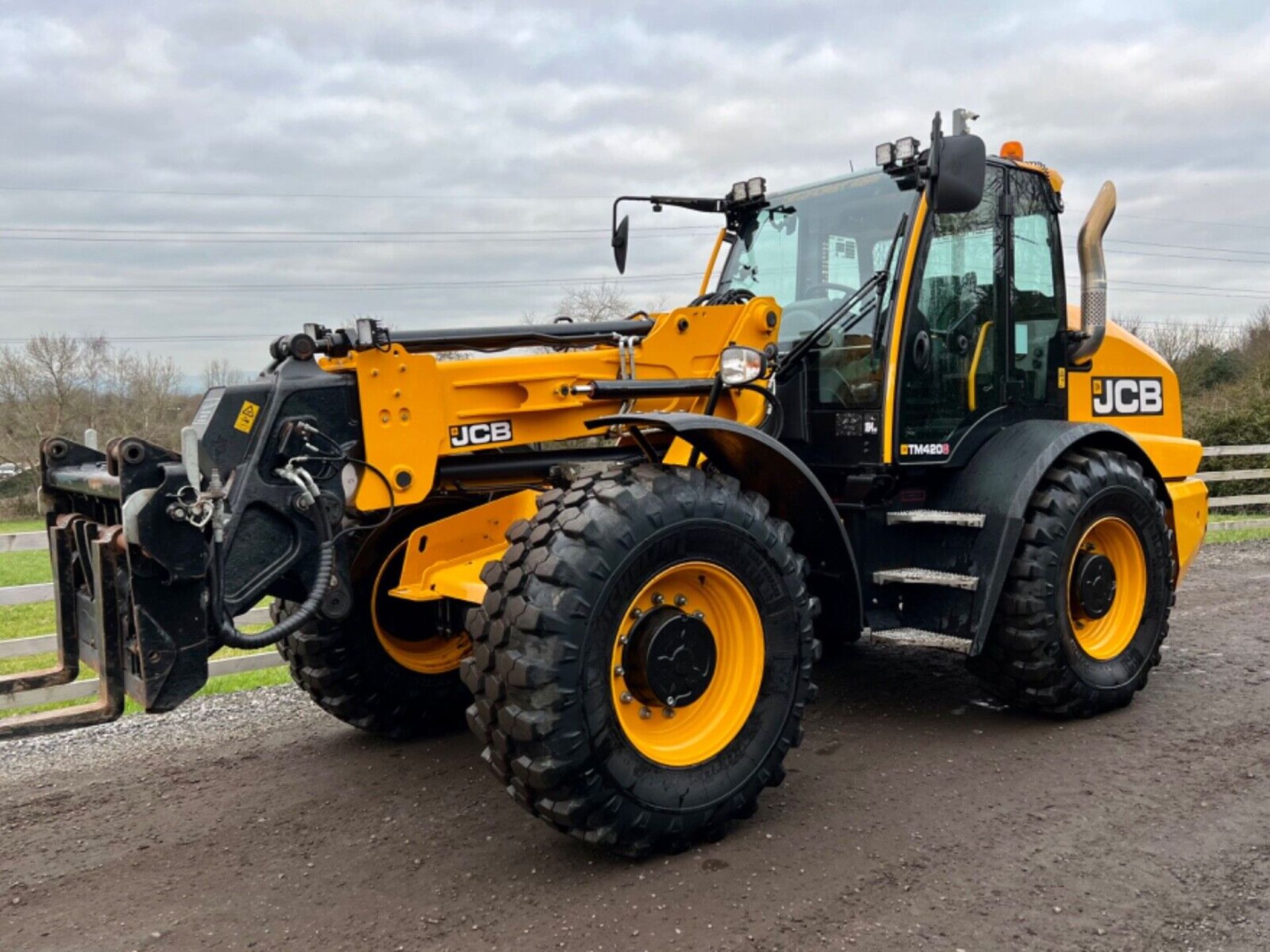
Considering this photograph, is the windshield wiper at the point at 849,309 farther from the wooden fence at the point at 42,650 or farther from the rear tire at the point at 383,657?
the wooden fence at the point at 42,650

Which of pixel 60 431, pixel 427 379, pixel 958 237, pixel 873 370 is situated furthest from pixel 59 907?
pixel 60 431

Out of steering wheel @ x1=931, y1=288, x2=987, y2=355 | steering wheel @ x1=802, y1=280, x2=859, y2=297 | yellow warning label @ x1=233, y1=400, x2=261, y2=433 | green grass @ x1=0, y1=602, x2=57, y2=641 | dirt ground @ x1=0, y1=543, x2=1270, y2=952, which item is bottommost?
green grass @ x1=0, y1=602, x2=57, y2=641

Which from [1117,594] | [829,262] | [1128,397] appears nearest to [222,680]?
[829,262]

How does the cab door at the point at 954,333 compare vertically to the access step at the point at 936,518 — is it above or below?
above

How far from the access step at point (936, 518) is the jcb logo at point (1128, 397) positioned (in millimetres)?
1492

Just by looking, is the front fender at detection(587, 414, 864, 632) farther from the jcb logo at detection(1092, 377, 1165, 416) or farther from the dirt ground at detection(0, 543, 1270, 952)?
the jcb logo at detection(1092, 377, 1165, 416)

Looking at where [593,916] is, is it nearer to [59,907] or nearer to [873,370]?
[59,907]

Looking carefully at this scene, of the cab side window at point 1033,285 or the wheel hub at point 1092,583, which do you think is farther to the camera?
the cab side window at point 1033,285

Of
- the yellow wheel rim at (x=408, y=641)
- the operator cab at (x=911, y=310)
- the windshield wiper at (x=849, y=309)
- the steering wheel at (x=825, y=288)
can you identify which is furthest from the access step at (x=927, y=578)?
the yellow wheel rim at (x=408, y=641)

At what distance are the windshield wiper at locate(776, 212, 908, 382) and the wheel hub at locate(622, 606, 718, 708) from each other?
1629 mm

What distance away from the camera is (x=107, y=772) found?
502 cm

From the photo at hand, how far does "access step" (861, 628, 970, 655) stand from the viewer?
4.84 metres

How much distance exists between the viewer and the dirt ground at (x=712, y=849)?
3.28 m

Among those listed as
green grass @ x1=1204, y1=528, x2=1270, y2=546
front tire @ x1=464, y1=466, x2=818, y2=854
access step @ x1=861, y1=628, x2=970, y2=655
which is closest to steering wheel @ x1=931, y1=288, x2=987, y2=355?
access step @ x1=861, y1=628, x2=970, y2=655
